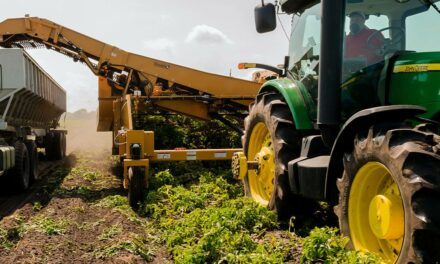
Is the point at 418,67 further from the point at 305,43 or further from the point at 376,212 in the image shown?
the point at 305,43

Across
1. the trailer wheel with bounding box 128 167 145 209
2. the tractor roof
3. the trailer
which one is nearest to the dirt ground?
the trailer wheel with bounding box 128 167 145 209

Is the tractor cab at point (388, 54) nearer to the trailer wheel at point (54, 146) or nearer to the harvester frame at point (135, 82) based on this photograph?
the harvester frame at point (135, 82)

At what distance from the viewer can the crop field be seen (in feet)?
13.5

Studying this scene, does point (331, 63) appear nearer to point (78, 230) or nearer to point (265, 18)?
point (265, 18)

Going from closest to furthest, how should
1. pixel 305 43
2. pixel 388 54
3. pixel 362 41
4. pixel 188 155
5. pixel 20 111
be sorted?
pixel 388 54 < pixel 362 41 < pixel 305 43 < pixel 188 155 < pixel 20 111

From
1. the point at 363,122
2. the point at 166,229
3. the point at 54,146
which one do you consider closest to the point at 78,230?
the point at 166,229

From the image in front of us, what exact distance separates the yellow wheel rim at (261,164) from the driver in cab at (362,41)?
1784mm

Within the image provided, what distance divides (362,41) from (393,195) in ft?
5.01

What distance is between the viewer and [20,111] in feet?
31.1

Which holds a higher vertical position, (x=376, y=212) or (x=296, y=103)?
(x=296, y=103)

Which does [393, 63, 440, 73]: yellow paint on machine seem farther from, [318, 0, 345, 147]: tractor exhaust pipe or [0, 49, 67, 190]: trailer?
[0, 49, 67, 190]: trailer

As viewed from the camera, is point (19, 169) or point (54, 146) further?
point (54, 146)

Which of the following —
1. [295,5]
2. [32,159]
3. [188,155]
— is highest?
[295,5]

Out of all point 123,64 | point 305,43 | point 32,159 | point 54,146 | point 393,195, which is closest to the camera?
point 393,195
